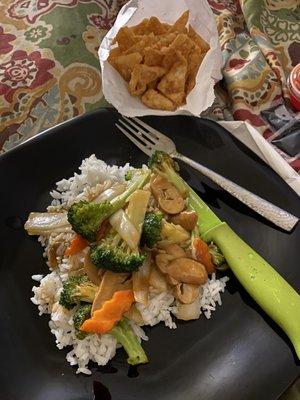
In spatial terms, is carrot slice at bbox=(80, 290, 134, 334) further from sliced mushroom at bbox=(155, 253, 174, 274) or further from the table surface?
the table surface

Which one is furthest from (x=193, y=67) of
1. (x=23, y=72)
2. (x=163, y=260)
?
(x=163, y=260)

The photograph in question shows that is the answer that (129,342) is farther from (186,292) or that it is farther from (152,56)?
(152,56)

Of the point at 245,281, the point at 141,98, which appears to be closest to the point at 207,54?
the point at 141,98

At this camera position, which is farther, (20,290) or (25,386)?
→ (20,290)

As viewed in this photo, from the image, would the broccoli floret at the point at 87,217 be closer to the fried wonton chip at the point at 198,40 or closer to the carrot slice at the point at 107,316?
the carrot slice at the point at 107,316

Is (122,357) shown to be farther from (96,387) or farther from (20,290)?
(20,290)

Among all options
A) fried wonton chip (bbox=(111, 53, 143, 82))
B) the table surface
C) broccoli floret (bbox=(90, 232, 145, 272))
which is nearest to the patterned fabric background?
the table surface
